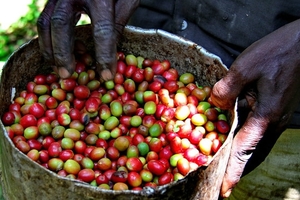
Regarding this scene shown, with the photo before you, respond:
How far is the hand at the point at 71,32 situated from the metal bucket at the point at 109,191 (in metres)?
0.20

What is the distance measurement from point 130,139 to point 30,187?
0.54 metres

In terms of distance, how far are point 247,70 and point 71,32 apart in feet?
2.25

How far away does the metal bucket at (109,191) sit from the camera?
148cm

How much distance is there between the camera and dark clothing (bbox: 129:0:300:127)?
201cm

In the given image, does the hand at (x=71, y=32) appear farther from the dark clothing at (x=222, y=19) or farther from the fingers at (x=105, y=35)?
the dark clothing at (x=222, y=19)

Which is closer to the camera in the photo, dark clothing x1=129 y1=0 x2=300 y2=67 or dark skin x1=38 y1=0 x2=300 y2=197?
dark skin x1=38 y1=0 x2=300 y2=197

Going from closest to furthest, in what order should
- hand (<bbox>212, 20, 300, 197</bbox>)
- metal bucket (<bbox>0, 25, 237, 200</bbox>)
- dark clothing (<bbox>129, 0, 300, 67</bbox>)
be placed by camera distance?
metal bucket (<bbox>0, 25, 237, 200</bbox>), hand (<bbox>212, 20, 300, 197</bbox>), dark clothing (<bbox>129, 0, 300, 67</bbox>)

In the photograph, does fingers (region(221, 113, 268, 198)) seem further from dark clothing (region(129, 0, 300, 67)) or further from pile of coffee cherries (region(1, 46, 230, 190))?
dark clothing (region(129, 0, 300, 67))

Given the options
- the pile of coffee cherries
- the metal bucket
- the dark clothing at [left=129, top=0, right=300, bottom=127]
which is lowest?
the pile of coffee cherries

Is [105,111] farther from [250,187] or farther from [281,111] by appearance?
[250,187]

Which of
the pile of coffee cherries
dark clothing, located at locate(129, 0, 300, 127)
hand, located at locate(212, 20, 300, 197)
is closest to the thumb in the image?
hand, located at locate(212, 20, 300, 197)

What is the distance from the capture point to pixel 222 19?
6.93 feet

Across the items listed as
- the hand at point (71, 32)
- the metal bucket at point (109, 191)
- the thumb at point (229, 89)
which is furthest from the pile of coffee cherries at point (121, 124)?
the hand at point (71, 32)

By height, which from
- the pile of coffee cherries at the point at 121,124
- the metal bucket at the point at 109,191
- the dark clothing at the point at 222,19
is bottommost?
the pile of coffee cherries at the point at 121,124
